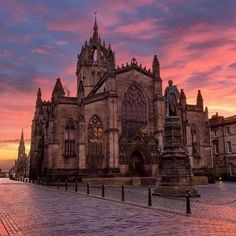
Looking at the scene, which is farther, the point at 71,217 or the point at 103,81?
the point at 103,81

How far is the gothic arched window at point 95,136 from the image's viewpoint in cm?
4347

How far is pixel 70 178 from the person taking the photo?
137 feet

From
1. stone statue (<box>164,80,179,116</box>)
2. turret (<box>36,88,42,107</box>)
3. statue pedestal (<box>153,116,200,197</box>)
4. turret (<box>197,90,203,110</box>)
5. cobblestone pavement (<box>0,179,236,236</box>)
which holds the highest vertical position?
turret (<box>36,88,42,107</box>)

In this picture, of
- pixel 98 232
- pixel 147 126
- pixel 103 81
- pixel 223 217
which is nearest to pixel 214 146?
pixel 147 126

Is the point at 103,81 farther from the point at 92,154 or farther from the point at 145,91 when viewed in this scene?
the point at 92,154

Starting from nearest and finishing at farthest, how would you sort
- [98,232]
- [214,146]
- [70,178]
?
[98,232] → [70,178] → [214,146]

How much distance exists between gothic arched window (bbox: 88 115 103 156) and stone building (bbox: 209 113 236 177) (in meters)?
24.6

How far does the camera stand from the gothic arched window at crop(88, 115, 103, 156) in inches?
1711

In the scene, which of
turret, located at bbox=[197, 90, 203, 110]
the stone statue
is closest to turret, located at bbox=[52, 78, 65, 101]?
turret, located at bbox=[197, 90, 203, 110]

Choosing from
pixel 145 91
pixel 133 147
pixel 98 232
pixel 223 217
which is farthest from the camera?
pixel 145 91

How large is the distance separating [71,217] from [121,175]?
30.7 metres

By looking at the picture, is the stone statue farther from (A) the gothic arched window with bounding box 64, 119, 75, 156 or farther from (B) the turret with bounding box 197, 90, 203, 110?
(B) the turret with bounding box 197, 90, 203, 110

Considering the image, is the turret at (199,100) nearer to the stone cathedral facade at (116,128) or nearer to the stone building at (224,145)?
the stone cathedral facade at (116,128)

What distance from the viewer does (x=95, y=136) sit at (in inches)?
1731
